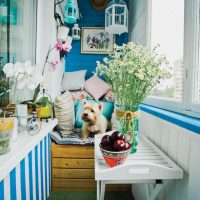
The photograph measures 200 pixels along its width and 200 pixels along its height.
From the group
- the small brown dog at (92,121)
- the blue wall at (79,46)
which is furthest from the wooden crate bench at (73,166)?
the blue wall at (79,46)

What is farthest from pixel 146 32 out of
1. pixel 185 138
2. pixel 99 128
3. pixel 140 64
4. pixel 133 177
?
pixel 133 177

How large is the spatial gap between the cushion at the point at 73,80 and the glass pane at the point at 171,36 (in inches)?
43.9

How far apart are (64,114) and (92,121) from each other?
11.9 inches

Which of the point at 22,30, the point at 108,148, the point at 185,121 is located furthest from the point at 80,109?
the point at 185,121

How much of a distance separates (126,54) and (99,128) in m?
1.22

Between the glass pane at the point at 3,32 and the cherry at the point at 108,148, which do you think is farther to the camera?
the glass pane at the point at 3,32

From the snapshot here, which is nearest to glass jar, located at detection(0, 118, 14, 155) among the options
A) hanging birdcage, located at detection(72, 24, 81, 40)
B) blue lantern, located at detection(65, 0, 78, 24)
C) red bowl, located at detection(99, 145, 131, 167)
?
red bowl, located at detection(99, 145, 131, 167)

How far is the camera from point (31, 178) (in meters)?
1.45

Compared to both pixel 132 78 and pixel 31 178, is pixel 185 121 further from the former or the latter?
pixel 31 178

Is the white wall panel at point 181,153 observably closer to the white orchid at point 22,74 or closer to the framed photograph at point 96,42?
the white orchid at point 22,74

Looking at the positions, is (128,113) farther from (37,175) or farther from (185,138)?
(37,175)

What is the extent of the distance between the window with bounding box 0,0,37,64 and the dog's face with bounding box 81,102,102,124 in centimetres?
70

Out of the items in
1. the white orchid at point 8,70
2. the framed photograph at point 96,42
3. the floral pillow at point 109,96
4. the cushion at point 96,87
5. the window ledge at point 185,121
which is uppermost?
the framed photograph at point 96,42

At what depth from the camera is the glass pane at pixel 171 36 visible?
1.47 meters
